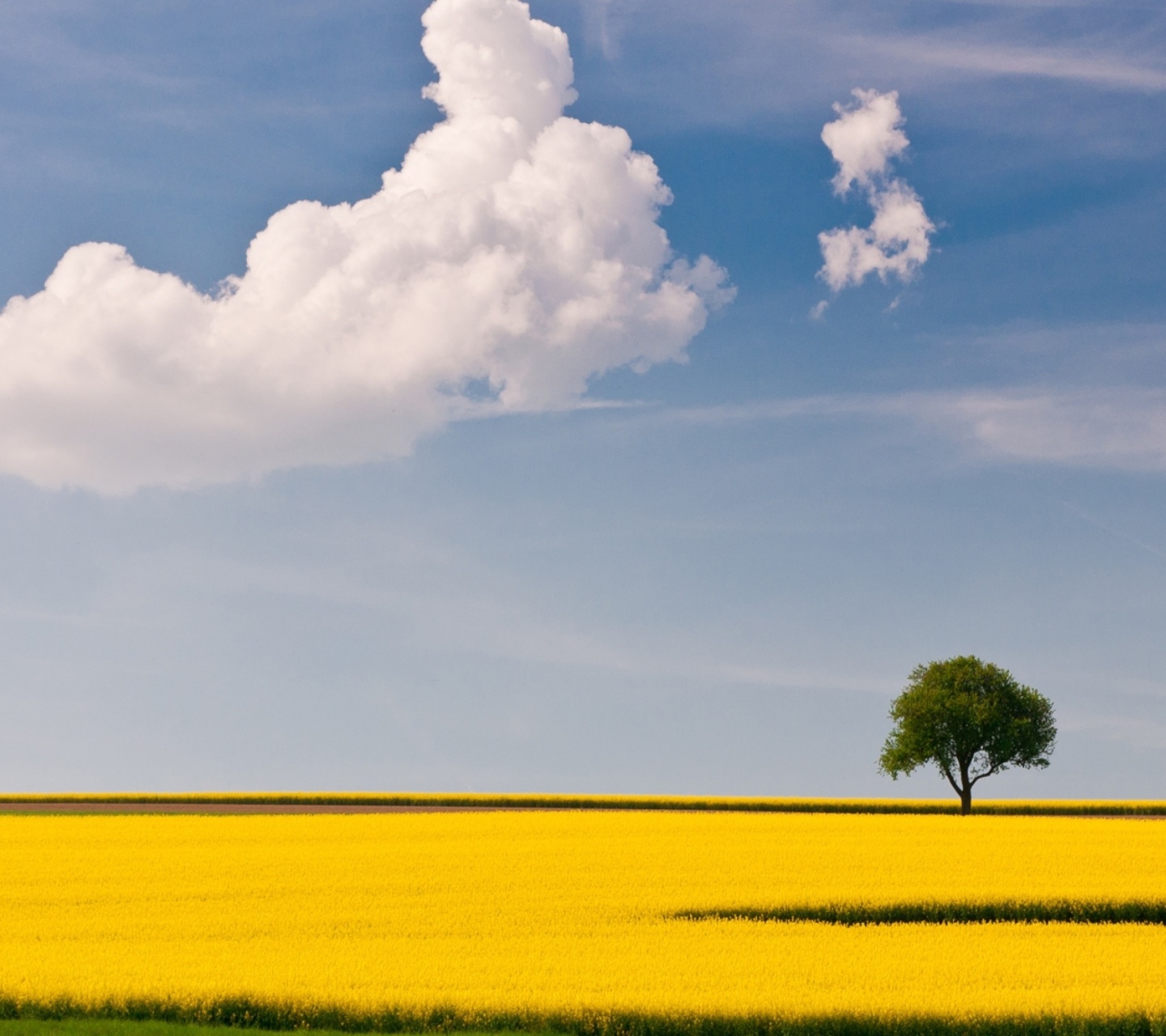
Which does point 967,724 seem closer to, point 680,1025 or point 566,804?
point 566,804

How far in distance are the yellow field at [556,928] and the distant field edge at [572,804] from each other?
24.1 meters

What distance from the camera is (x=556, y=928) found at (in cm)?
2805

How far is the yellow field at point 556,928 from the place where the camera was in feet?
68.6

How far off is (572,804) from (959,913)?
1869 inches

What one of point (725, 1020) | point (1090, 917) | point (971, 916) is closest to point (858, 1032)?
point (725, 1020)

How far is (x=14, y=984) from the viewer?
22062 millimetres

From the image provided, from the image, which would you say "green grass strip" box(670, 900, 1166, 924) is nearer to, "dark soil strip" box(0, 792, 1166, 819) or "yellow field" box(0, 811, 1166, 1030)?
"yellow field" box(0, 811, 1166, 1030)

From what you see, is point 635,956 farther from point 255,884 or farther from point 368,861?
point 368,861

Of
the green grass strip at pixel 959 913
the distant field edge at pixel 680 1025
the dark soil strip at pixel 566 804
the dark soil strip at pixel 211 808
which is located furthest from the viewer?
the dark soil strip at pixel 566 804

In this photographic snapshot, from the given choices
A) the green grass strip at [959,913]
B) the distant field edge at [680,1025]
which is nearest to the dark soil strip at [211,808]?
the green grass strip at [959,913]

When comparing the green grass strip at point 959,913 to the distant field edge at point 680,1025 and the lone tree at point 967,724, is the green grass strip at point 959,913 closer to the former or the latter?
the distant field edge at point 680,1025

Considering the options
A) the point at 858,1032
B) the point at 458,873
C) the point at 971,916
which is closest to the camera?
the point at 858,1032

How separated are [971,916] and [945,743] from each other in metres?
49.4

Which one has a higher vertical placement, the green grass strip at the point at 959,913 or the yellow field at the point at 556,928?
the yellow field at the point at 556,928
